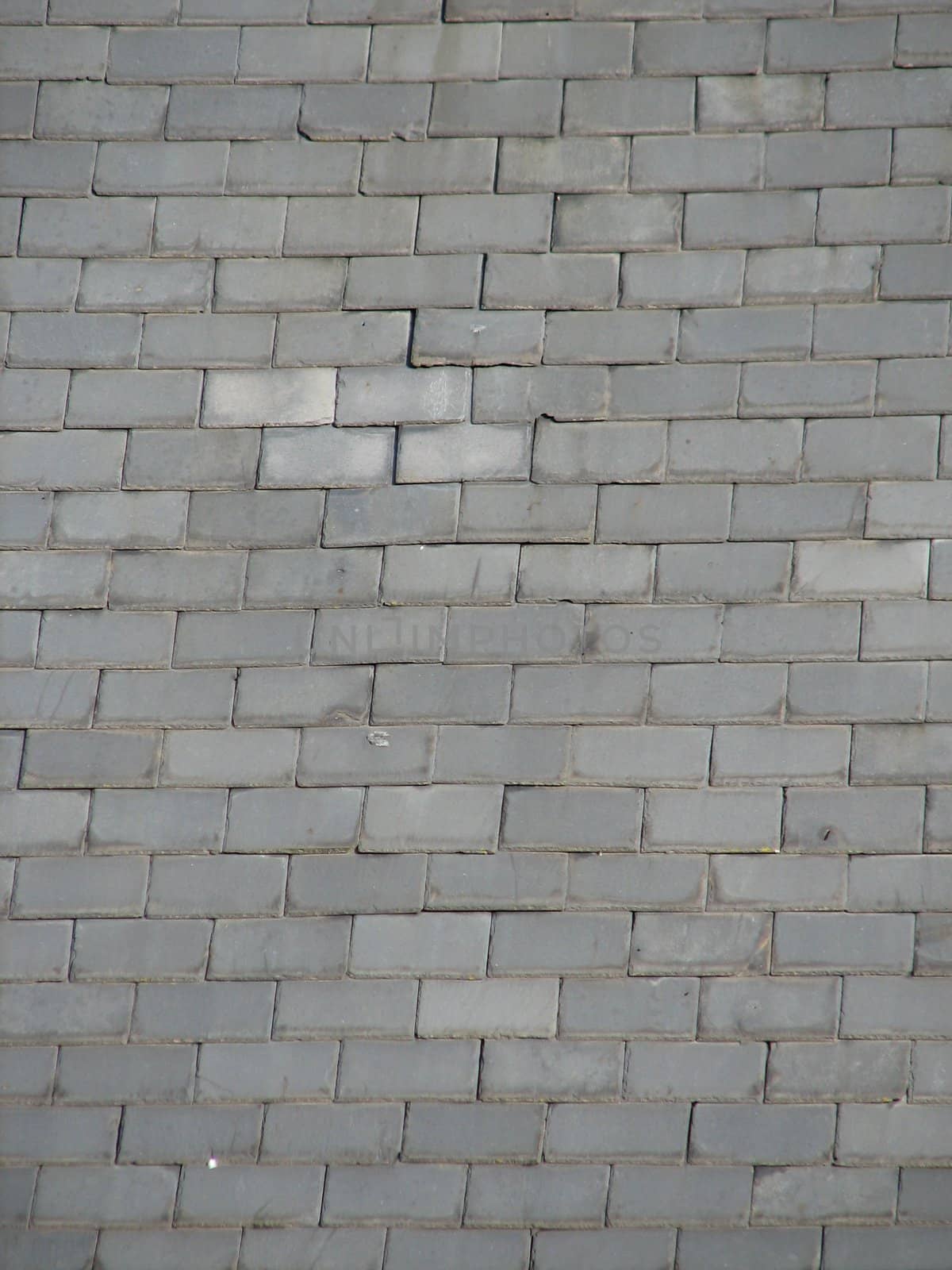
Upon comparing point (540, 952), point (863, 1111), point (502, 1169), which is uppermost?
point (540, 952)

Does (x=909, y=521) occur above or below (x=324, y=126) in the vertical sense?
below

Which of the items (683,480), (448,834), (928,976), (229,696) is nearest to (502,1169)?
(448,834)

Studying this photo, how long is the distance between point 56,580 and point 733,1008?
252 centimetres

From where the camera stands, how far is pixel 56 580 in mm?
4605

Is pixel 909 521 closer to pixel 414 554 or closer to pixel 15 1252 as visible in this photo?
pixel 414 554

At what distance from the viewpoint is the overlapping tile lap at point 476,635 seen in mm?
4168

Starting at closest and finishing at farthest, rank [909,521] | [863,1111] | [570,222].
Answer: [863,1111]
[909,521]
[570,222]

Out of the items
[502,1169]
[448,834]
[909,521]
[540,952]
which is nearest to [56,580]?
[448,834]

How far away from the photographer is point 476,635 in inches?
176

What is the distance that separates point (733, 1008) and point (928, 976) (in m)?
0.58

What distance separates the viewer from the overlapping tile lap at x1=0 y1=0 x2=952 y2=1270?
417 cm

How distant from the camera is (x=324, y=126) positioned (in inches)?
190

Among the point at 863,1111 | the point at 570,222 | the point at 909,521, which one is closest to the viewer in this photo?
the point at 863,1111

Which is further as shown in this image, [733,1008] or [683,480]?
A: [683,480]
